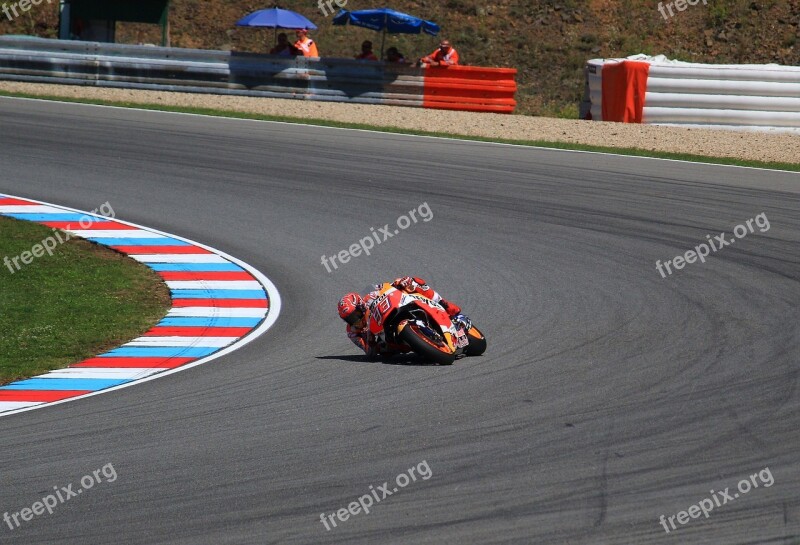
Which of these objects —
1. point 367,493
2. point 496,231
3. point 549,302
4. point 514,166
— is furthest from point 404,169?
point 367,493

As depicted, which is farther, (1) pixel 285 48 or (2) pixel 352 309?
(1) pixel 285 48

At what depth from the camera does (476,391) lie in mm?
7266

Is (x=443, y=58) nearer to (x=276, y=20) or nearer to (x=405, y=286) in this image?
(x=276, y=20)

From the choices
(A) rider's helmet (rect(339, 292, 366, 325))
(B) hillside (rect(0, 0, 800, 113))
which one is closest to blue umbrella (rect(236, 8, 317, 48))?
(B) hillside (rect(0, 0, 800, 113))

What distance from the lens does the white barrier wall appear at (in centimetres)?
2045

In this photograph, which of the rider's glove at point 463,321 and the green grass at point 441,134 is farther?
the green grass at point 441,134

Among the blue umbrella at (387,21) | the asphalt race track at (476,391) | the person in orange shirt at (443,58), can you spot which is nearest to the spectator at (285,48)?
the blue umbrella at (387,21)

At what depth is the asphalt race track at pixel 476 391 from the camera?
17.1 ft

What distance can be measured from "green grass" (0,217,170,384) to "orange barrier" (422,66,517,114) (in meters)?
12.0

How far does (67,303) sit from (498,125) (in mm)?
12051

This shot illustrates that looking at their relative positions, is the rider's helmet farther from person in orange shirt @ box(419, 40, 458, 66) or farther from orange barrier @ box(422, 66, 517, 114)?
person in orange shirt @ box(419, 40, 458, 66)

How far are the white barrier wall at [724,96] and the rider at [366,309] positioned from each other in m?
13.8

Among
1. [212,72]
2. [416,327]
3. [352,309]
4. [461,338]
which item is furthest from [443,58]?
[416,327]

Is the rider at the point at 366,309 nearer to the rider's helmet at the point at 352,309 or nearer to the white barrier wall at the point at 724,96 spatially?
the rider's helmet at the point at 352,309
